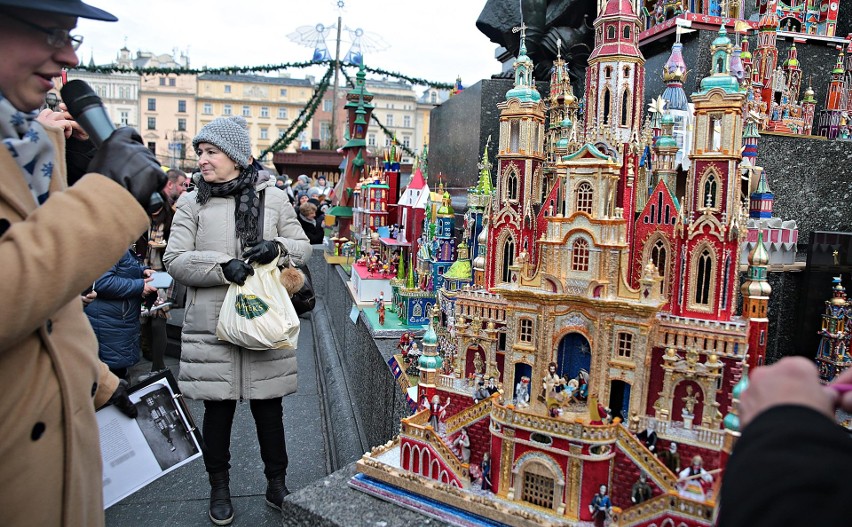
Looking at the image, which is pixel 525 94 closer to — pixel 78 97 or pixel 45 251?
pixel 78 97

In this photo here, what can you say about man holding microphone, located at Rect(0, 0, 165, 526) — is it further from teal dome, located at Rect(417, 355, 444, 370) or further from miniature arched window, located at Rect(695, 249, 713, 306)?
miniature arched window, located at Rect(695, 249, 713, 306)

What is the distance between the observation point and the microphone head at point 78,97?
160 centimetres

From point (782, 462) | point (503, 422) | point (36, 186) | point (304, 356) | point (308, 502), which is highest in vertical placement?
point (36, 186)

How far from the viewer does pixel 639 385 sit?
2191 millimetres

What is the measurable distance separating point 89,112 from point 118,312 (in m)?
3.28

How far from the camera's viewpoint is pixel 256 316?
3104 millimetres

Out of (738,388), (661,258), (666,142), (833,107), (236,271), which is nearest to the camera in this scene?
(738,388)

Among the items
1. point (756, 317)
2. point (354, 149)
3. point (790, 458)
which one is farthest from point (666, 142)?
point (354, 149)

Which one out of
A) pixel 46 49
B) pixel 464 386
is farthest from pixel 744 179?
pixel 46 49

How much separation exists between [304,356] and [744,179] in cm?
551

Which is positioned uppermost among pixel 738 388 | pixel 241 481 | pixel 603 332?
pixel 603 332

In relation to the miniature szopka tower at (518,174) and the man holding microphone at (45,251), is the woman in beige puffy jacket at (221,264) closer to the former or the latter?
the miniature szopka tower at (518,174)

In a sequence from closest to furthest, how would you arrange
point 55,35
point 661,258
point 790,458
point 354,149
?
point 790,458, point 55,35, point 661,258, point 354,149

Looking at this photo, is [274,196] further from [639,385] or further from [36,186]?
[639,385]
